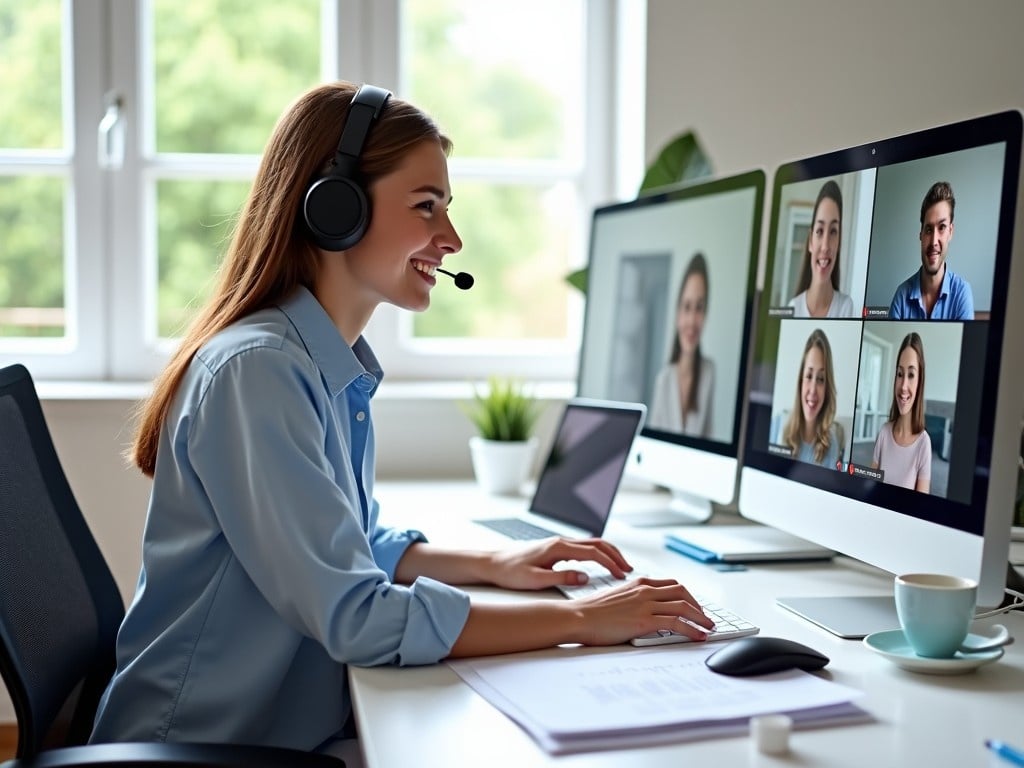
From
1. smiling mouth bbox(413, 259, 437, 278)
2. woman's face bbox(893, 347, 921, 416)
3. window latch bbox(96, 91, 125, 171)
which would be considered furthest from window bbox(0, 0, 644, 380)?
woman's face bbox(893, 347, 921, 416)

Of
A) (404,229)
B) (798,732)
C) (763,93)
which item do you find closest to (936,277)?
(798,732)

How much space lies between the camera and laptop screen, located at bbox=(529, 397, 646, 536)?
5.37ft

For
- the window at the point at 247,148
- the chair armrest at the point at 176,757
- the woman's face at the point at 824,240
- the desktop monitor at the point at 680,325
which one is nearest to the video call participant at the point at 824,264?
the woman's face at the point at 824,240

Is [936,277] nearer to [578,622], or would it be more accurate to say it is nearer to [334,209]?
[578,622]

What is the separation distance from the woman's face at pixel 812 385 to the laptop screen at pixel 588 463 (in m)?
0.37

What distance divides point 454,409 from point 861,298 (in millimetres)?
1327

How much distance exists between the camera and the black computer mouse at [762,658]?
0.94 meters

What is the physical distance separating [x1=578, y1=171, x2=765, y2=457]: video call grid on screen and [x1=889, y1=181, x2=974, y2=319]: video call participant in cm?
44

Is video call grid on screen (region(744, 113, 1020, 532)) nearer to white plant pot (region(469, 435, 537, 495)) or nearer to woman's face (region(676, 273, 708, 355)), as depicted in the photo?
woman's face (region(676, 273, 708, 355))

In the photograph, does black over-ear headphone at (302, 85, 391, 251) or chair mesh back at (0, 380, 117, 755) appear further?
black over-ear headphone at (302, 85, 391, 251)

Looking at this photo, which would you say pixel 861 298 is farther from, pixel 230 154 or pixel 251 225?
pixel 230 154

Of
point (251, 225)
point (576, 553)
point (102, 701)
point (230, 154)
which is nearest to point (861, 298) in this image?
point (576, 553)

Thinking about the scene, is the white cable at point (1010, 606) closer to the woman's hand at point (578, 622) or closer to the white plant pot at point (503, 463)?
the woman's hand at point (578, 622)

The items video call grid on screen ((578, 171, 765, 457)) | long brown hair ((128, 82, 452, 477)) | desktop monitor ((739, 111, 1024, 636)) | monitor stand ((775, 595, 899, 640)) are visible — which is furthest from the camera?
video call grid on screen ((578, 171, 765, 457))
